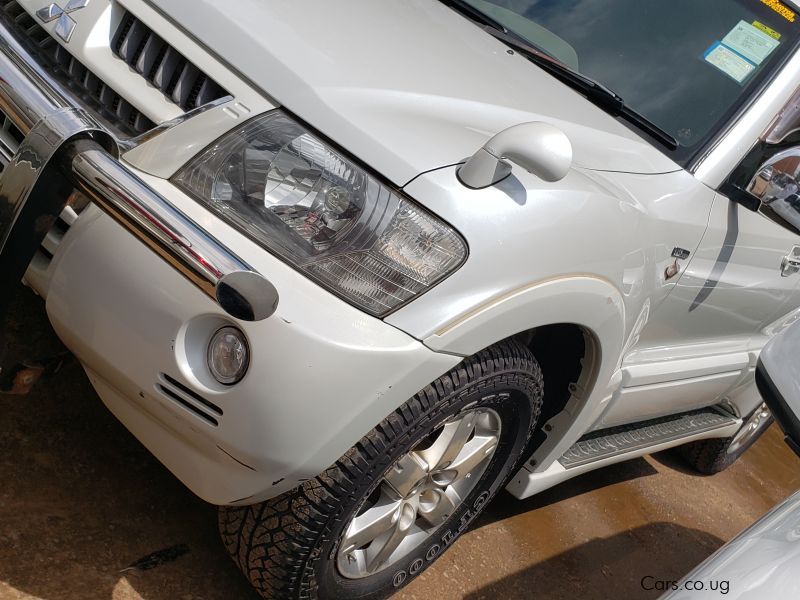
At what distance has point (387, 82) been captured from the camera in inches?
84.9

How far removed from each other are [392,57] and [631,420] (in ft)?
5.14

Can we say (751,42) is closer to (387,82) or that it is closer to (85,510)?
(387,82)

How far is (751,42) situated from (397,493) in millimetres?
1856

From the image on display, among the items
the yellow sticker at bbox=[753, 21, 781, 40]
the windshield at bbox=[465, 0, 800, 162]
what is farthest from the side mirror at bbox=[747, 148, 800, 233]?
the yellow sticker at bbox=[753, 21, 781, 40]

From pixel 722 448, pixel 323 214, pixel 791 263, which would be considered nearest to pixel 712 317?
pixel 791 263

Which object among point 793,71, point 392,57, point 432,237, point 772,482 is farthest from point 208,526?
point 772,482

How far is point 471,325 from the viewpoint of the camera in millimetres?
2004

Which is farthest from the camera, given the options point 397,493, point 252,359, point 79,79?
point 397,493

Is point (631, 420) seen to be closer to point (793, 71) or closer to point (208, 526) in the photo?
point (793, 71)

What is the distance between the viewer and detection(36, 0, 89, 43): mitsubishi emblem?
2.23 metres

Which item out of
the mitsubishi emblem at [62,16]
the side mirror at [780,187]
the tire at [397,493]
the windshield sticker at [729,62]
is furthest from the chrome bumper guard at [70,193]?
the windshield sticker at [729,62]

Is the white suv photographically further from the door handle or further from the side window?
the door handle

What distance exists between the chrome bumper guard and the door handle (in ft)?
7.89

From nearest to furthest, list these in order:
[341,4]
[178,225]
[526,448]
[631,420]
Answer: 1. [178,225]
2. [341,4]
3. [526,448]
4. [631,420]
